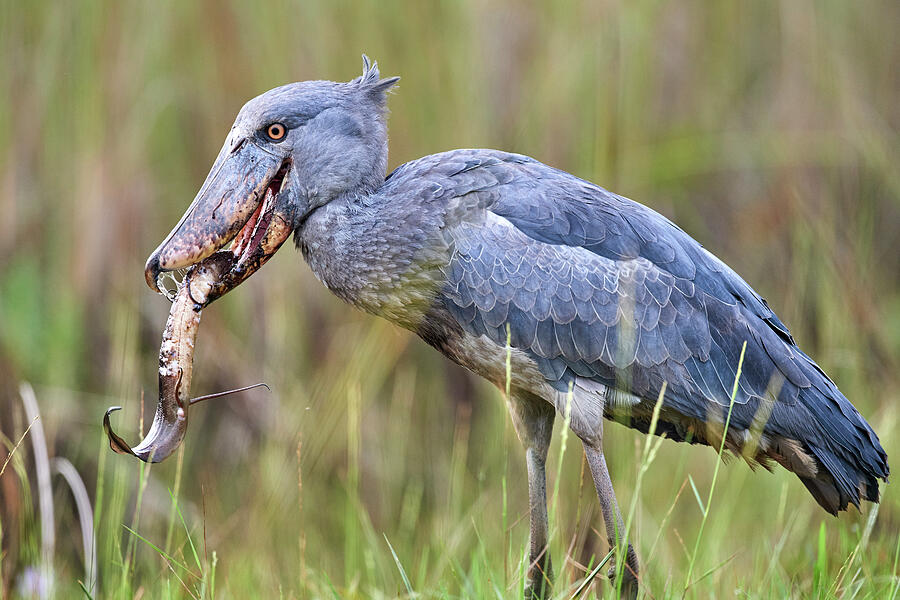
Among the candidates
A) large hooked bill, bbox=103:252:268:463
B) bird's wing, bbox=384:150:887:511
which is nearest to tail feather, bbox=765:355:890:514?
bird's wing, bbox=384:150:887:511

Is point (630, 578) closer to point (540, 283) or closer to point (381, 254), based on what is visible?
point (540, 283)

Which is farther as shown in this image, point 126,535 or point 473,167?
point 126,535

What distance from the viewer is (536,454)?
3.16 metres

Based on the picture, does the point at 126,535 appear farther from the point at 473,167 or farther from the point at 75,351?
the point at 473,167

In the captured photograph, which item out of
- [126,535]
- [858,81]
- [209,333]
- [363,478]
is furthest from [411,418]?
[858,81]

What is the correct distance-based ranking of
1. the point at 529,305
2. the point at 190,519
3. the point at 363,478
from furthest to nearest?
the point at 363,478 → the point at 190,519 → the point at 529,305

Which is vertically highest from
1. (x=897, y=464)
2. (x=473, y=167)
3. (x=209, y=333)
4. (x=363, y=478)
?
(x=473, y=167)

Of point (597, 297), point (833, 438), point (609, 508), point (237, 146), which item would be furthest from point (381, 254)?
point (833, 438)

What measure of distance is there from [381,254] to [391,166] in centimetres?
167

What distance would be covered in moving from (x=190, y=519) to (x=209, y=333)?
77 cm

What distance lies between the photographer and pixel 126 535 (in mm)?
4148

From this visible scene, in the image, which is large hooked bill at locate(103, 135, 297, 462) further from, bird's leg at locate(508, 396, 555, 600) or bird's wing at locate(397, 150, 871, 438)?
bird's leg at locate(508, 396, 555, 600)

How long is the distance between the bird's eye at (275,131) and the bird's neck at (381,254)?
0.74 feet

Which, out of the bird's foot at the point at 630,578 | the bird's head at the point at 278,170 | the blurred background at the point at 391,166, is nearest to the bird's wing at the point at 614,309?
the bird's head at the point at 278,170
